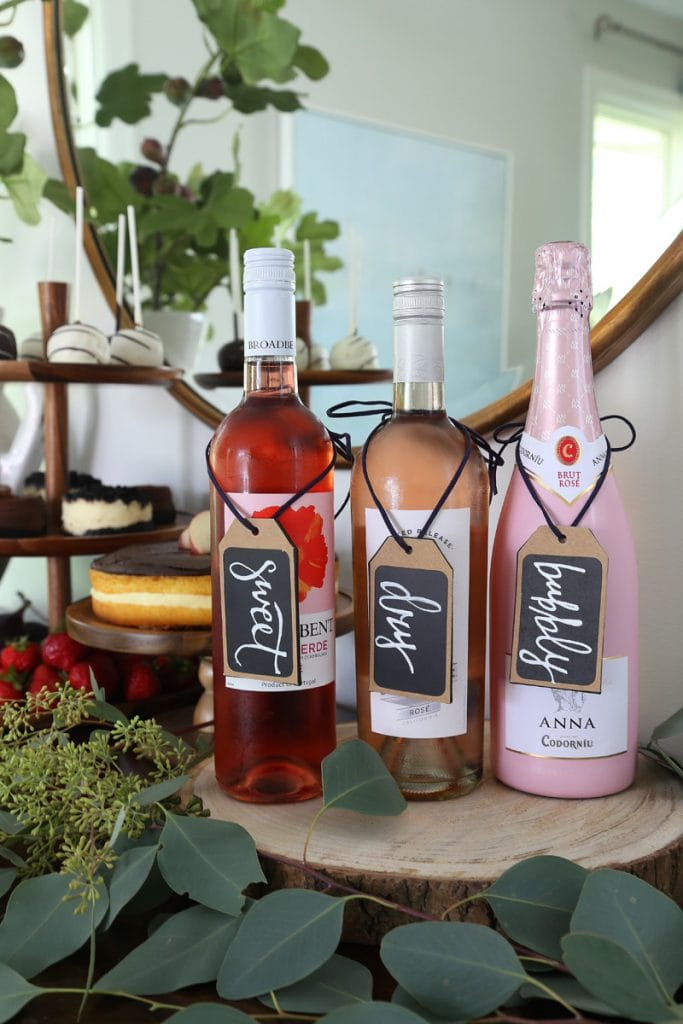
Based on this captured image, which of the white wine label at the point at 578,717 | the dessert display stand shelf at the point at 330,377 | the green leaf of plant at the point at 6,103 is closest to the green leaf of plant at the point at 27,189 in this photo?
the green leaf of plant at the point at 6,103

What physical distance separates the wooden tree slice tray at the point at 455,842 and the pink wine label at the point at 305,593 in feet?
0.30

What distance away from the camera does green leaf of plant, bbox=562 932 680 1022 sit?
1.29 ft

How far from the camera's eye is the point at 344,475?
3.13 ft

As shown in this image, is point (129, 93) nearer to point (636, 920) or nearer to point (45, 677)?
point (45, 677)

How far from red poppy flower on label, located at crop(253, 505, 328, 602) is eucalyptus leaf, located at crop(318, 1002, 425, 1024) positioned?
0.92ft

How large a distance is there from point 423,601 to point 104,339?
0.58 metres

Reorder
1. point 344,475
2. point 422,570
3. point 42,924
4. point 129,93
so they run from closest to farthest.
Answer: point 42,924, point 422,570, point 344,475, point 129,93

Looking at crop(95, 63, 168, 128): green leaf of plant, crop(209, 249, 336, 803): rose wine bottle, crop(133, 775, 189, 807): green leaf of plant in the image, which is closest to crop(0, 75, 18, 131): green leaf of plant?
crop(95, 63, 168, 128): green leaf of plant

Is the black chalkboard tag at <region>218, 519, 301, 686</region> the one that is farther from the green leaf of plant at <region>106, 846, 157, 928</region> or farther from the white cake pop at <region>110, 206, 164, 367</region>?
the white cake pop at <region>110, 206, 164, 367</region>

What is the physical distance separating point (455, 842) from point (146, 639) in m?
0.32

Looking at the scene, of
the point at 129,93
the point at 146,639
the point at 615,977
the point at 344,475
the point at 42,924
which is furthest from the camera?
the point at 129,93

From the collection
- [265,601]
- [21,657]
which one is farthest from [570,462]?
[21,657]

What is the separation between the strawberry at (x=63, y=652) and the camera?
1.02 meters

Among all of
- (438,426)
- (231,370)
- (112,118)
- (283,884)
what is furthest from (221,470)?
(112,118)
